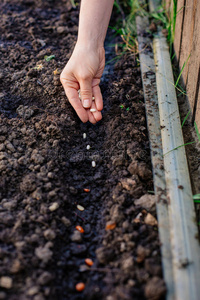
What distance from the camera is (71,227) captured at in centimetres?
159

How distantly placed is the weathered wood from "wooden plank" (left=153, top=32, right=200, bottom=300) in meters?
0.14

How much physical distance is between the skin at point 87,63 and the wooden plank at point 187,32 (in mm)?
554

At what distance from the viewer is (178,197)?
156cm

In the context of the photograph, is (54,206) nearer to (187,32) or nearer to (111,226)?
(111,226)

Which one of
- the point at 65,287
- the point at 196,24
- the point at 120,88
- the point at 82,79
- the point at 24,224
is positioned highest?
the point at 196,24

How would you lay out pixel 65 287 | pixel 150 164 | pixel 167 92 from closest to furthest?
pixel 65 287 → pixel 150 164 → pixel 167 92

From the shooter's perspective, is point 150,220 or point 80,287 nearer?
point 80,287

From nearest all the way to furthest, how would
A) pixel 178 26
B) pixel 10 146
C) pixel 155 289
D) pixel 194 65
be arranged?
pixel 155 289 < pixel 10 146 < pixel 194 65 < pixel 178 26

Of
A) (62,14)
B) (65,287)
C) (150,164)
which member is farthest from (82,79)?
(62,14)

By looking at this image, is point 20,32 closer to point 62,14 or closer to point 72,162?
point 62,14

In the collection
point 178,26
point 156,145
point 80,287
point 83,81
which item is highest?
point 178,26

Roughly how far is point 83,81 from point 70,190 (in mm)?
723

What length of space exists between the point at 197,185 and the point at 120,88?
96cm

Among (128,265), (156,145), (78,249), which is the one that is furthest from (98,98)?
(128,265)
